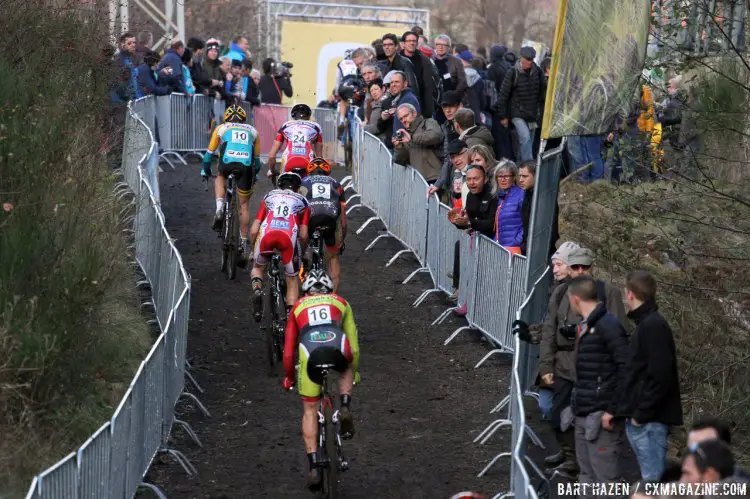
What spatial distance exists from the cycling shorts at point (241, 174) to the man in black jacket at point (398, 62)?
4.49 m

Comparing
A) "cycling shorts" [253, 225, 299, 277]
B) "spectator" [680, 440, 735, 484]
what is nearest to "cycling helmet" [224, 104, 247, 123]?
"cycling shorts" [253, 225, 299, 277]

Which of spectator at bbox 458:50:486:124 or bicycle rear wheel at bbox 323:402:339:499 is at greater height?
spectator at bbox 458:50:486:124

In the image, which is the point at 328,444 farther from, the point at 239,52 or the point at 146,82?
the point at 239,52

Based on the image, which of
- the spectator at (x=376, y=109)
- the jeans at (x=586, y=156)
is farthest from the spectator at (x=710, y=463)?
the spectator at (x=376, y=109)

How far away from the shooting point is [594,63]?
12078 millimetres

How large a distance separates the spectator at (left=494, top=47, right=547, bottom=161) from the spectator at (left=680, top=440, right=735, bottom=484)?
1509 cm

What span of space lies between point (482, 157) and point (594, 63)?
308 centimetres

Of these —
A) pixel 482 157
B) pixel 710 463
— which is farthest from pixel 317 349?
pixel 482 157

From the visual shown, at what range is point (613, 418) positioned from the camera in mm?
9602

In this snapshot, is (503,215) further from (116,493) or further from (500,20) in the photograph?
(500,20)

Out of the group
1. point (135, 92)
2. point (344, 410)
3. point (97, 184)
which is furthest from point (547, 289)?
point (135, 92)

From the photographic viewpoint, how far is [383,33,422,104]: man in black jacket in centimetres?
2117

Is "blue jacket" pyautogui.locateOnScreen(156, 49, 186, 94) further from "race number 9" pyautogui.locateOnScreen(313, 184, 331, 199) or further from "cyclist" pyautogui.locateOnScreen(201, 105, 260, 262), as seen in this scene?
"race number 9" pyautogui.locateOnScreen(313, 184, 331, 199)

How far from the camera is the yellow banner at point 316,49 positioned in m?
38.9
